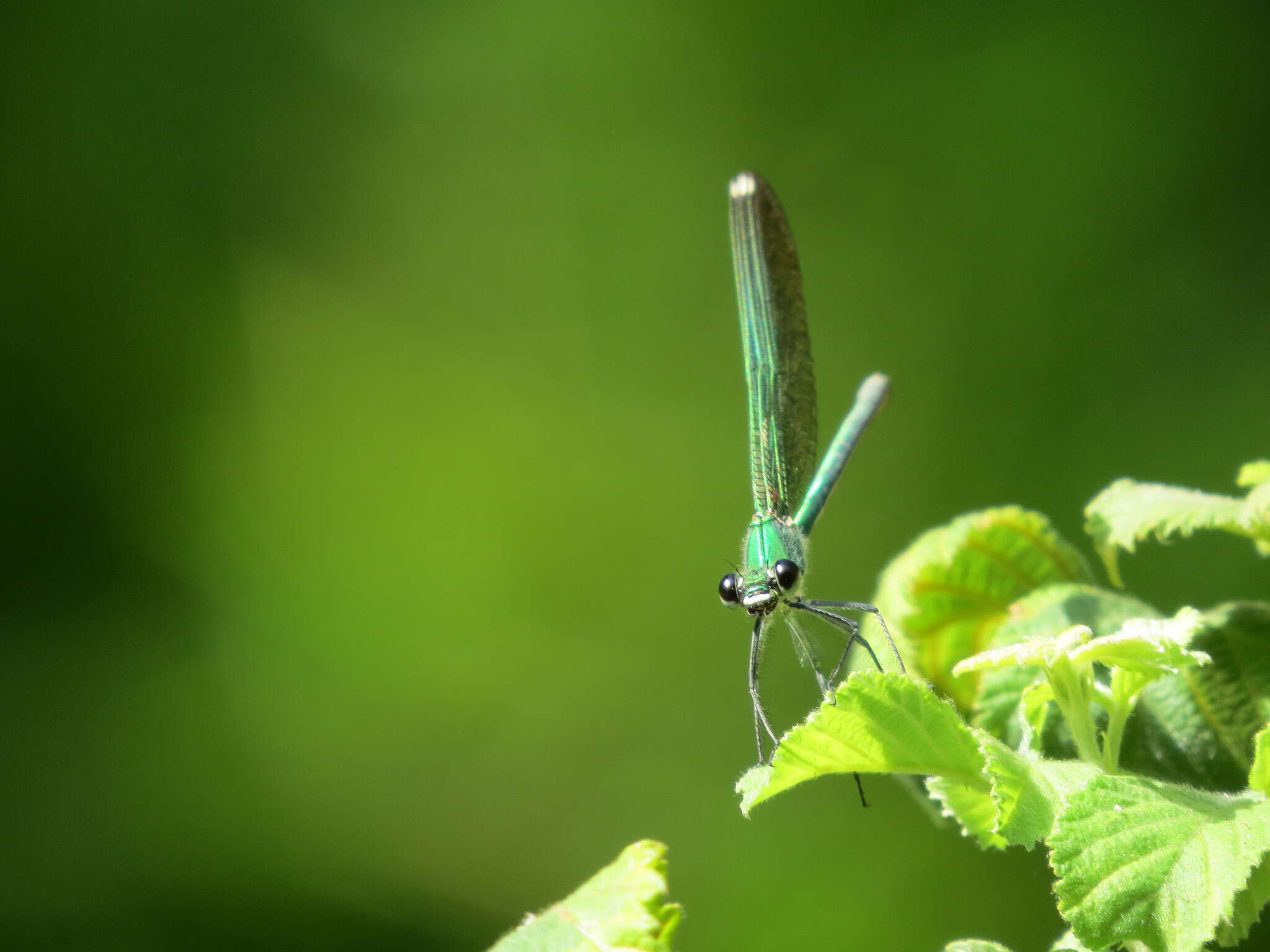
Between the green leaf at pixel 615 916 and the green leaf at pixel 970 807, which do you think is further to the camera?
the green leaf at pixel 970 807

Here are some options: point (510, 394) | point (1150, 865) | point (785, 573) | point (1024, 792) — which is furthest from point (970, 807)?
point (510, 394)

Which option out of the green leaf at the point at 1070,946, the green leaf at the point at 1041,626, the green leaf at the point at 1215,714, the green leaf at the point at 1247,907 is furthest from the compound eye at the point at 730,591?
the green leaf at the point at 1247,907

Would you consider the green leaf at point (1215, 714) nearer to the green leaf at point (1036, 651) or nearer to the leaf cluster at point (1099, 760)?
the leaf cluster at point (1099, 760)

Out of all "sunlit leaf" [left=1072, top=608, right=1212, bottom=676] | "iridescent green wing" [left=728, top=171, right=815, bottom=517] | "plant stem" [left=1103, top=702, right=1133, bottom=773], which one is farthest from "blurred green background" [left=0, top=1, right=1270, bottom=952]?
"sunlit leaf" [left=1072, top=608, right=1212, bottom=676]

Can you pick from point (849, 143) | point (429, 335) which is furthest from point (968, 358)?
point (429, 335)

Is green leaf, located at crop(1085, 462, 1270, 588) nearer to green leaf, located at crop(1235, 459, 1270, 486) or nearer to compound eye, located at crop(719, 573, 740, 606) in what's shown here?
Answer: green leaf, located at crop(1235, 459, 1270, 486)

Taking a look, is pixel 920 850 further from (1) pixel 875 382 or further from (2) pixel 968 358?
(1) pixel 875 382
